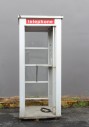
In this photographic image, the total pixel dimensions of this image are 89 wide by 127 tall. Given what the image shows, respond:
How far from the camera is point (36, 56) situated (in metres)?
8.04

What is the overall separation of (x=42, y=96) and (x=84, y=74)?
1.18m

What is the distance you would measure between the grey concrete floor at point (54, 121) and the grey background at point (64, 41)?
0.86 meters

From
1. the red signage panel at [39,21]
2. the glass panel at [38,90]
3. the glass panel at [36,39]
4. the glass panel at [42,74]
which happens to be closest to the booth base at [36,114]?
the glass panel at [38,90]

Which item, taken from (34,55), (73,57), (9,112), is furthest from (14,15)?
(9,112)

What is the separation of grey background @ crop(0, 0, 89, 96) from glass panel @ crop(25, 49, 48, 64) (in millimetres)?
544

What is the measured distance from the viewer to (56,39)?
6977 mm

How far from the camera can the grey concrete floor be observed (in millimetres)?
6684

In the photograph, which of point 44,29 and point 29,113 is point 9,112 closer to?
point 29,113

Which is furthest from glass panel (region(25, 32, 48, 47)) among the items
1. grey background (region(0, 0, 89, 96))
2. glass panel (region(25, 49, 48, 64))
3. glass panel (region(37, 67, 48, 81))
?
glass panel (region(37, 67, 48, 81))

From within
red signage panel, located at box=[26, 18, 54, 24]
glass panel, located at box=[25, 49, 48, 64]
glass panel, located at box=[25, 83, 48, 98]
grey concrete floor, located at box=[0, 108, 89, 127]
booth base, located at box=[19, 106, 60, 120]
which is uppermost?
red signage panel, located at box=[26, 18, 54, 24]

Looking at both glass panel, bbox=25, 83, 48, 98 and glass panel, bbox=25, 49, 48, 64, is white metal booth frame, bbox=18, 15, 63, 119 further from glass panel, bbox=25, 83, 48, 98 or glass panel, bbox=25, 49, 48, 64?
glass panel, bbox=25, 83, 48, 98

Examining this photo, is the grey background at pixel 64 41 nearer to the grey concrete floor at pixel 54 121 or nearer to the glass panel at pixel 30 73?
the glass panel at pixel 30 73

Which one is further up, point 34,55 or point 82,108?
point 34,55

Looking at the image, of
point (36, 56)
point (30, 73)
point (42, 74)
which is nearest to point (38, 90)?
point (42, 74)
